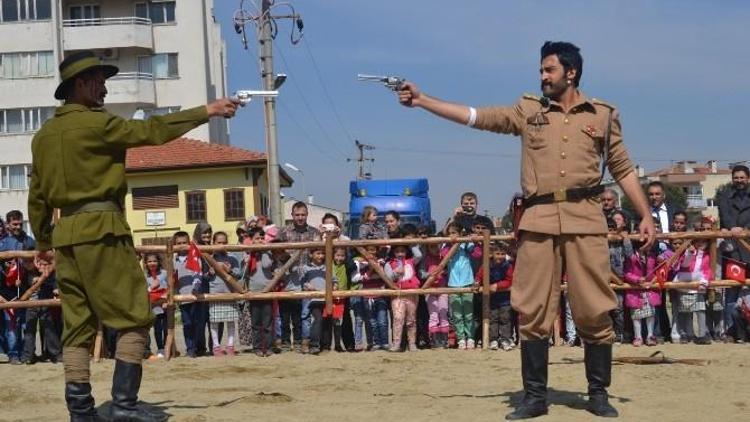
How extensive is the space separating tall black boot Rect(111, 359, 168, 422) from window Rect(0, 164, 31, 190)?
42.9 metres

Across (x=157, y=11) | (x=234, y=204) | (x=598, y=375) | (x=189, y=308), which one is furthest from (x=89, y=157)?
(x=157, y=11)

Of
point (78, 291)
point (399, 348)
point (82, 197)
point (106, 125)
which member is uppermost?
point (106, 125)

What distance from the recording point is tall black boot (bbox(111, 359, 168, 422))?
5871 millimetres

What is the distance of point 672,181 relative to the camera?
116 meters

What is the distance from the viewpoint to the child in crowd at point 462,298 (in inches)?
424

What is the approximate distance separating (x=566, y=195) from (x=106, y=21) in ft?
144

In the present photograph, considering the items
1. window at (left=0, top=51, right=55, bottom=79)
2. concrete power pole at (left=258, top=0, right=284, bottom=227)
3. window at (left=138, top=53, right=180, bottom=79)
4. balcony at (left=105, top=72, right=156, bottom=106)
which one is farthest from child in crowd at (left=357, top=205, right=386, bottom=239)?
window at (left=0, top=51, right=55, bottom=79)

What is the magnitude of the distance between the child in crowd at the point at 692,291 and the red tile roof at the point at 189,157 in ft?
93.6

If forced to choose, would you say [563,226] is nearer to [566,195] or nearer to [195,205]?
[566,195]

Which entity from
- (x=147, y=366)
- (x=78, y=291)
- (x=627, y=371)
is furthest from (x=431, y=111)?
(x=147, y=366)

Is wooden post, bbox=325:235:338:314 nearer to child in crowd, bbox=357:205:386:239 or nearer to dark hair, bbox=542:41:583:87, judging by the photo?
child in crowd, bbox=357:205:386:239

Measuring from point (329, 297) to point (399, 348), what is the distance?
0.92 metres

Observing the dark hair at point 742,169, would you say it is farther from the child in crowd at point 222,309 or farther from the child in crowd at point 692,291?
the child in crowd at point 222,309

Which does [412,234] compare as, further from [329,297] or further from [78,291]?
[78,291]
